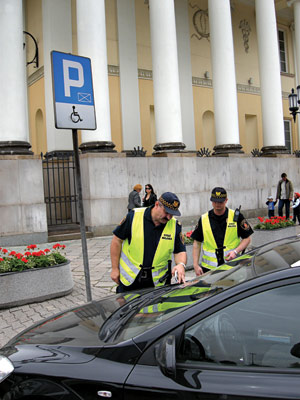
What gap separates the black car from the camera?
77.5 inches

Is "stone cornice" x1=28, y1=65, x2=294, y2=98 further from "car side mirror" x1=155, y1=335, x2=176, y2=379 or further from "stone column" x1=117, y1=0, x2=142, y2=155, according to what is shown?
"car side mirror" x1=155, y1=335, x2=176, y2=379

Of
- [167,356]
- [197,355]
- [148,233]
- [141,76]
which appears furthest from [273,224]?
[141,76]

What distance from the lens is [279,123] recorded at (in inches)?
706

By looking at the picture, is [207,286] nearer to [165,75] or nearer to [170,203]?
[170,203]

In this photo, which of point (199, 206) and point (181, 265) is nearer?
point (181, 265)

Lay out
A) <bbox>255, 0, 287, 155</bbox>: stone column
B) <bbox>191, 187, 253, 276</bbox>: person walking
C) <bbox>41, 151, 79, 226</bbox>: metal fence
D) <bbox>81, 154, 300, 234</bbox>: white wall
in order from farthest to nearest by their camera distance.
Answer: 1. <bbox>255, 0, 287, 155</bbox>: stone column
2. <bbox>41, 151, 79, 226</bbox>: metal fence
3. <bbox>81, 154, 300, 234</bbox>: white wall
4. <bbox>191, 187, 253, 276</bbox>: person walking

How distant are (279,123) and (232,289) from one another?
17102 millimetres

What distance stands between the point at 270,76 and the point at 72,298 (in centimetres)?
1497

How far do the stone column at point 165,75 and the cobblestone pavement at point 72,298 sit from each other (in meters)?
5.56

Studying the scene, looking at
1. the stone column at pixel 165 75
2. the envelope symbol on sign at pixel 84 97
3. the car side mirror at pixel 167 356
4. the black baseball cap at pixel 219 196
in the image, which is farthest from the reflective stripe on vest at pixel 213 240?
the stone column at pixel 165 75

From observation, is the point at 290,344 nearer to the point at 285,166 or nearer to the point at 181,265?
the point at 181,265

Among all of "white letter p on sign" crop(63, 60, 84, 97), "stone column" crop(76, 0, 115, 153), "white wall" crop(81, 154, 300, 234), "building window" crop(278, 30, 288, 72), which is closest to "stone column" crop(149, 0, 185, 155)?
"white wall" crop(81, 154, 300, 234)

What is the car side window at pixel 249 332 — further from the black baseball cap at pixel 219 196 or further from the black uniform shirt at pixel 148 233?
the black baseball cap at pixel 219 196

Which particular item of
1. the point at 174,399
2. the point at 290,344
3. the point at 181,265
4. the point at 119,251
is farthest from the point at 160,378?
the point at 119,251
